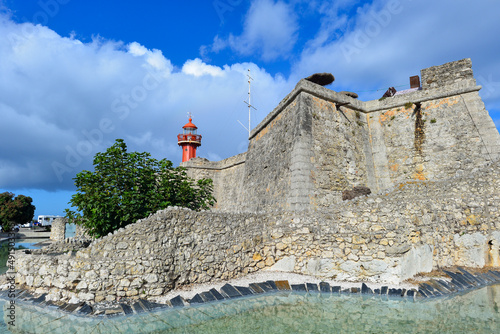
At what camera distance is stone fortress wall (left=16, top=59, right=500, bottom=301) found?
837cm

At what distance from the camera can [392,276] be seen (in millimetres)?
8797

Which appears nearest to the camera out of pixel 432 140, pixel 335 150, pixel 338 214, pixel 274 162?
pixel 338 214

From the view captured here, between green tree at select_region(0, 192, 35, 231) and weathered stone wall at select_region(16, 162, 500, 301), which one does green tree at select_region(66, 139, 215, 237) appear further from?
green tree at select_region(0, 192, 35, 231)

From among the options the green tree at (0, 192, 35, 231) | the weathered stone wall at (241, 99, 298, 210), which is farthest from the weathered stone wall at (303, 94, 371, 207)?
the green tree at (0, 192, 35, 231)

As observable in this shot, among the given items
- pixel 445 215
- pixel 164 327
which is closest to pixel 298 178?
pixel 445 215

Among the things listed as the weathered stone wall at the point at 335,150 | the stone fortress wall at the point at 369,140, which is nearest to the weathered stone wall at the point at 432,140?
the stone fortress wall at the point at 369,140

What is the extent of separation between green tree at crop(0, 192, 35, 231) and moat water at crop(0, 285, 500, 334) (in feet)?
116

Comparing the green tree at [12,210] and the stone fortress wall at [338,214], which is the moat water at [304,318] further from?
the green tree at [12,210]

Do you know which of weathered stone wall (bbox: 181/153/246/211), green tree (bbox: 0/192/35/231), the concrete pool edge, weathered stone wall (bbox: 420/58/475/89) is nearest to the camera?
the concrete pool edge

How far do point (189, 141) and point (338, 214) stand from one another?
32260 millimetres

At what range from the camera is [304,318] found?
21.6 feet

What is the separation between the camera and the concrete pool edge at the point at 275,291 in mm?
7238

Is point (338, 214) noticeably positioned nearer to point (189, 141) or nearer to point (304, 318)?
point (304, 318)

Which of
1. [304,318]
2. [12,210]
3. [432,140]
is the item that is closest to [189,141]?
[12,210]
